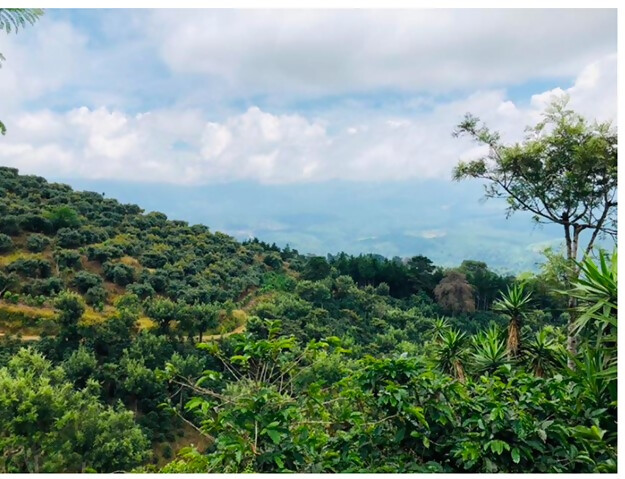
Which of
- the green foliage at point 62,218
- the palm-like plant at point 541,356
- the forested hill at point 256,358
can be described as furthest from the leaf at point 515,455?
the green foliage at point 62,218

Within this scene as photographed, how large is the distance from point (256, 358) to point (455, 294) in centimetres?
1257

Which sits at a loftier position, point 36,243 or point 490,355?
point 36,243

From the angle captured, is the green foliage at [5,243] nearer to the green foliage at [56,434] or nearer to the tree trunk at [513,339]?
the green foliage at [56,434]

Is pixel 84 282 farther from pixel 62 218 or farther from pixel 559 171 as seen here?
pixel 559 171

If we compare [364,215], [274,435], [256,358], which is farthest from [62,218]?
[274,435]

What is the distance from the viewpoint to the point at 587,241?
556 centimetres

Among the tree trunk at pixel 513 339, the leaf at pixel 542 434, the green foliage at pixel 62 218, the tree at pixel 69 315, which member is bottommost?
the tree at pixel 69 315

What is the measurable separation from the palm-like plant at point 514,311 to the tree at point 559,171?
87.8 inches

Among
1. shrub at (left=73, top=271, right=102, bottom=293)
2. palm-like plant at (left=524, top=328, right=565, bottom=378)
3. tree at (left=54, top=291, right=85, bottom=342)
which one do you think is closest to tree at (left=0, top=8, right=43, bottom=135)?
palm-like plant at (left=524, top=328, right=565, bottom=378)

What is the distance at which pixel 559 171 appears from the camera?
5.86 m

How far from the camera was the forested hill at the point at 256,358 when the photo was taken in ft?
5.63

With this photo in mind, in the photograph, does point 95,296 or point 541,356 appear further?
point 95,296

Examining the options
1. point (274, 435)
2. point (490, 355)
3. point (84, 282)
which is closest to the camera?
point (274, 435)

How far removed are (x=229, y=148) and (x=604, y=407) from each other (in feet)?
17.8
